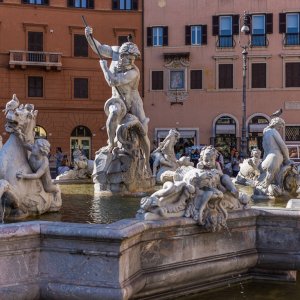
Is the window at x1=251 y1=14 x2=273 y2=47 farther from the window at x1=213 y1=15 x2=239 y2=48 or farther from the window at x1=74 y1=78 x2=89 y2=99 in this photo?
the window at x1=74 y1=78 x2=89 y2=99

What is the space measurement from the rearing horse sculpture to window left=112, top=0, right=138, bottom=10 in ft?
94.4

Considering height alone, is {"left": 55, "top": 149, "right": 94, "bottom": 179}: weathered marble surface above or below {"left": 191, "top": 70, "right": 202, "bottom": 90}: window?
below

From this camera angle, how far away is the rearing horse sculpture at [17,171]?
547 cm

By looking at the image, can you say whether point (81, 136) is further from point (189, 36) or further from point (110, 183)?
point (110, 183)

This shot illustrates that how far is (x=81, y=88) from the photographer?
3322cm

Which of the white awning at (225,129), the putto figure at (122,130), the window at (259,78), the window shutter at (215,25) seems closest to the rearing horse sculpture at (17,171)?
the putto figure at (122,130)

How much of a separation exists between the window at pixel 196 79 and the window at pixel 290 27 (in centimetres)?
517

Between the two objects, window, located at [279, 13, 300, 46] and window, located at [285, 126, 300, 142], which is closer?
window, located at [285, 126, 300, 142]

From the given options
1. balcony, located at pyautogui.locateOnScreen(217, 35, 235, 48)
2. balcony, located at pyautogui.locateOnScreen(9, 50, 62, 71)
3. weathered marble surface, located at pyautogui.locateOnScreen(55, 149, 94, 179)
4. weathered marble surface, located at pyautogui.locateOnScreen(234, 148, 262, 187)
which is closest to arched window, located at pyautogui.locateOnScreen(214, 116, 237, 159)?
balcony, located at pyautogui.locateOnScreen(217, 35, 235, 48)

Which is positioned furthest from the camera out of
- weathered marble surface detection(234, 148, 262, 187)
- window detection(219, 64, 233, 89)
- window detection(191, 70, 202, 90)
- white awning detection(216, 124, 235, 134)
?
window detection(191, 70, 202, 90)

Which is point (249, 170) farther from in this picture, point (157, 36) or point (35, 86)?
point (157, 36)

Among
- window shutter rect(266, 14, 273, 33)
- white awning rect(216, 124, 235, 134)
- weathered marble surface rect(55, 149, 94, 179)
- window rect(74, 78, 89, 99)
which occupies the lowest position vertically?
weathered marble surface rect(55, 149, 94, 179)

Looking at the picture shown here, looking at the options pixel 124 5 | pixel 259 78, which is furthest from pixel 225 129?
pixel 124 5

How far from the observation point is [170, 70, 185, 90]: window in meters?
33.7
